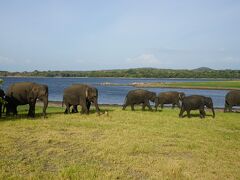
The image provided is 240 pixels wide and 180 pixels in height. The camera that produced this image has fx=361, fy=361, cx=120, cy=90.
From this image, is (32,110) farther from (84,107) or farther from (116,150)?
(116,150)

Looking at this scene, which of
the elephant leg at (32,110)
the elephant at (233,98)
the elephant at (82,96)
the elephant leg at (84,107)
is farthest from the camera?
the elephant at (233,98)

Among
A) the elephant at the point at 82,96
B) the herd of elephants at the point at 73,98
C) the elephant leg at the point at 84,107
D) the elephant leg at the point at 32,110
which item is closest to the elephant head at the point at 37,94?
the herd of elephants at the point at 73,98

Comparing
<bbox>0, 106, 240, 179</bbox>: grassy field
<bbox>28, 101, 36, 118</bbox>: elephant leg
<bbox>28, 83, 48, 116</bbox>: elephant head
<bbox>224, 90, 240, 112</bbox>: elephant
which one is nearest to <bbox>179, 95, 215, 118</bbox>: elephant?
<bbox>0, 106, 240, 179</bbox>: grassy field

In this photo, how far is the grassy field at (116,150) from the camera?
38.2 ft

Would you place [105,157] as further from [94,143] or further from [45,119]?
[45,119]

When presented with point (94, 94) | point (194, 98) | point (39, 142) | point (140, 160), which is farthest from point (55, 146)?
→ point (194, 98)

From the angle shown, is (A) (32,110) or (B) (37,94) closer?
(A) (32,110)

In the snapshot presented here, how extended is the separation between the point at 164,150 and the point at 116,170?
3659 mm

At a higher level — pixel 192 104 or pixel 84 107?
pixel 192 104

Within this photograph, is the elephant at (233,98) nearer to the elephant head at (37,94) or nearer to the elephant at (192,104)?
the elephant at (192,104)

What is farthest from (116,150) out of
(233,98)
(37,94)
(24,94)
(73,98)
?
(233,98)

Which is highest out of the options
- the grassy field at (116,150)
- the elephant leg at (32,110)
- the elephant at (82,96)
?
the elephant at (82,96)

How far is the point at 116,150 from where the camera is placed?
14477 mm

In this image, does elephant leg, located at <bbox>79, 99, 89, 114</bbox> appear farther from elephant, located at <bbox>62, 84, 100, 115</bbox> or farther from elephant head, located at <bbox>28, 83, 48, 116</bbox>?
elephant head, located at <bbox>28, 83, 48, 116</bbox>
